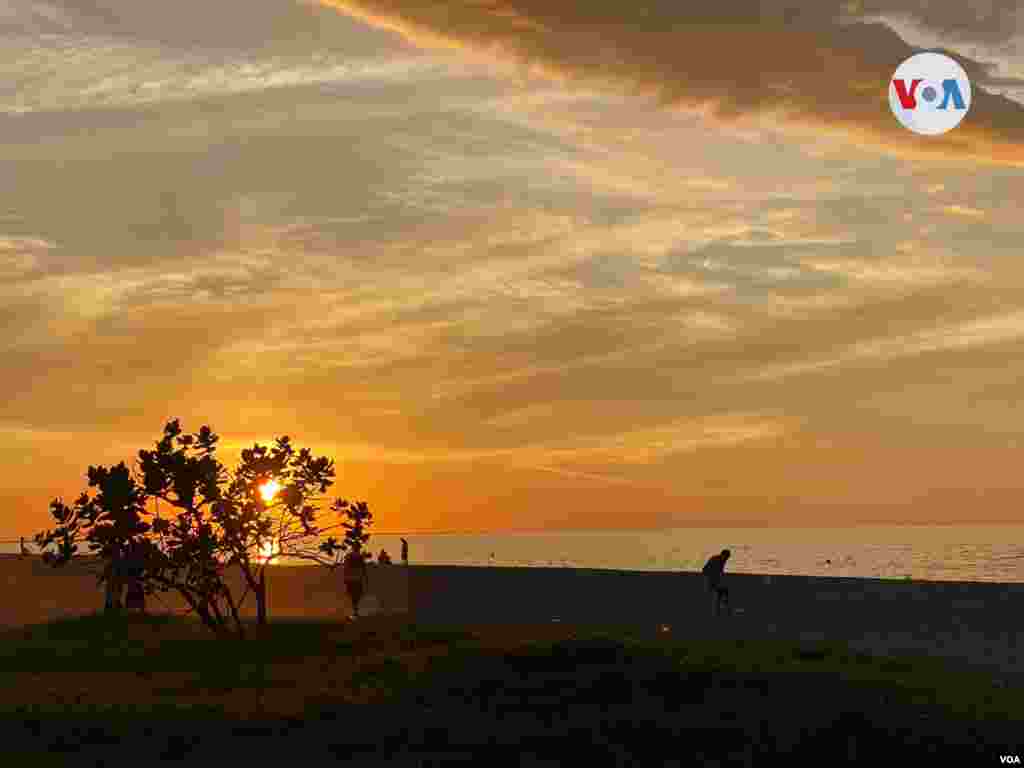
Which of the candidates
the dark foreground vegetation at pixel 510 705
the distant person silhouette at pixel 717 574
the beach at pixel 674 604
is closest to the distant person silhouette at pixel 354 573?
the beach at pixel 674 604

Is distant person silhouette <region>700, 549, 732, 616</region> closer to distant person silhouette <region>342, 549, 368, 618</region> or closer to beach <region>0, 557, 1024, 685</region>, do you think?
beach <region>0, 557, 1024, 685</region>

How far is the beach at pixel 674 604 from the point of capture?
3180 centimetres

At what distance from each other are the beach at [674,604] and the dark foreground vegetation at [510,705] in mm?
4193

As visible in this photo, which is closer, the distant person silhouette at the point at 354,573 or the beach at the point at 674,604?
the beach at the point at 674,604

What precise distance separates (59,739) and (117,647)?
12.1m

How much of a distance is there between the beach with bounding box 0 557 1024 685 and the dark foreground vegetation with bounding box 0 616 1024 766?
165 inches

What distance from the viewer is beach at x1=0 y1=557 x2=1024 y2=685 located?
31.8 m

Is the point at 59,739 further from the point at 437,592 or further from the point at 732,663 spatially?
the point at 437,592

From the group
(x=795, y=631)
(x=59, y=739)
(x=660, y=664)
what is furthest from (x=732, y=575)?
(x=59, y=739)

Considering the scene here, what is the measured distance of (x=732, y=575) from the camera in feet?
172

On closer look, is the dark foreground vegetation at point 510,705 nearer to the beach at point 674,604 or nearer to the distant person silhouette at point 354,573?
the beach at point 674,604

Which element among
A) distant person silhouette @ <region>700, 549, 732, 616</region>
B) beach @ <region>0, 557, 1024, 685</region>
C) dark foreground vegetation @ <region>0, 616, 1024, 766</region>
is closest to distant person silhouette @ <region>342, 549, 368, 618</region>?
beach @ <region>0, 557, 1024, 685</region>

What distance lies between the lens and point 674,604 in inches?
1639

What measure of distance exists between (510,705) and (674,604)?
20.7m
